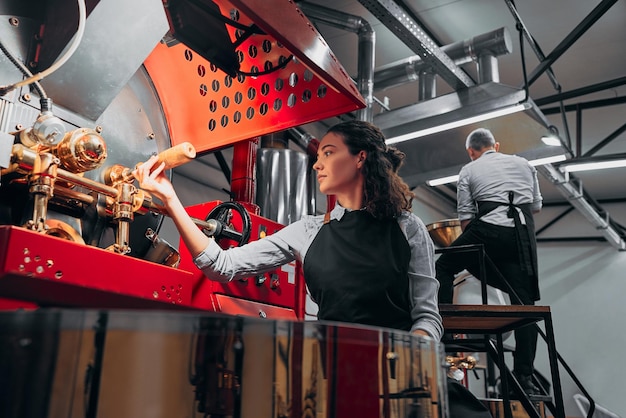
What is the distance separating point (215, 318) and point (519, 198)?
2.95m

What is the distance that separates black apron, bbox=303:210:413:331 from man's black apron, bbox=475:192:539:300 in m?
Answer: 1.66

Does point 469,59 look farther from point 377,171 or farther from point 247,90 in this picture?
point 377,171

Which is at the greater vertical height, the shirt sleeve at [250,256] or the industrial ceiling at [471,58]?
the industrial ceiling at [471,58]

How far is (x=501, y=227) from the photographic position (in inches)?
119

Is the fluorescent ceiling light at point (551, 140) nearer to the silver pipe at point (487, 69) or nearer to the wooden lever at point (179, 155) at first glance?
the silver pipe at point (487, 69)

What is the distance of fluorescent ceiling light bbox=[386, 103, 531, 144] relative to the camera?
373 cm

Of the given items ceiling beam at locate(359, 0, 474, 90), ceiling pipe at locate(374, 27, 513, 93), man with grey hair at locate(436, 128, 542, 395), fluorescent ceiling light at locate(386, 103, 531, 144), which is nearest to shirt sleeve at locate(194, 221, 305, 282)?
man with grey hair at locate(436, 128, 542, 395)

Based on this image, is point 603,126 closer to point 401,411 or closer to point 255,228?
point 255,228

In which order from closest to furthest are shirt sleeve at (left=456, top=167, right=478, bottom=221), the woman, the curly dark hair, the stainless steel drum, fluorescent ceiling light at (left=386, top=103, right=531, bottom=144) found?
the stainless steel drum < the woman < the curly dark hair < shirt sleeve at (left=456, top=167, right=478, bottom=221) < fluorescent ceiling light at (left=386, top=103, right=531, bottom=144)

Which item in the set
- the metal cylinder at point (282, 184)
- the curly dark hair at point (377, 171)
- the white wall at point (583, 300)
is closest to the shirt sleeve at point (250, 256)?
the curly dark hair at point (377, 171)

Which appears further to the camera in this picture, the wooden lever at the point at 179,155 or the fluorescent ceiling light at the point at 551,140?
the fluorescent ceiling light at the point at 551,140

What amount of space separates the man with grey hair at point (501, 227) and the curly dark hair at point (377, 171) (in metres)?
1.47

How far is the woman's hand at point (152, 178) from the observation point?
1219 millimetres

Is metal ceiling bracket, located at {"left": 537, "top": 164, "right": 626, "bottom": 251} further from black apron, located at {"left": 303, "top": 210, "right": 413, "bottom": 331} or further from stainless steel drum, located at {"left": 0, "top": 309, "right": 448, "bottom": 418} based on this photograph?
stainless steel drum, located at {"left": 0, "top": 309, "right": 448, "bottom": 418}
